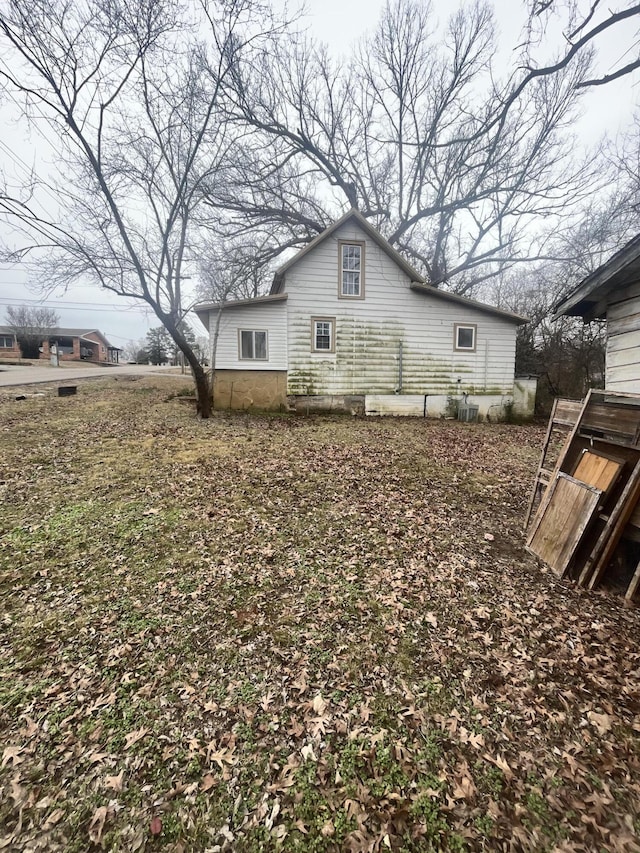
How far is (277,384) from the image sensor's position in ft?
44.8

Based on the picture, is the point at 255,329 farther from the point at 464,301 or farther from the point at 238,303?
the point at 464,301

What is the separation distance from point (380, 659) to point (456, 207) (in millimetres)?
22245

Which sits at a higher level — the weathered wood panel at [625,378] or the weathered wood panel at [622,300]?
the weathered wood panel at [622,300]

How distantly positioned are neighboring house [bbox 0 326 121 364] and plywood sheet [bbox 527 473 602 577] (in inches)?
1761

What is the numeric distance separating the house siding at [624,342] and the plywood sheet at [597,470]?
1199mm

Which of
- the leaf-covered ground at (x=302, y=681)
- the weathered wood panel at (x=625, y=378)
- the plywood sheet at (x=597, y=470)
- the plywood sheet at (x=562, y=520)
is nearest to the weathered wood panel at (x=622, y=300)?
the weathered wood panel at (x=625, y=378)

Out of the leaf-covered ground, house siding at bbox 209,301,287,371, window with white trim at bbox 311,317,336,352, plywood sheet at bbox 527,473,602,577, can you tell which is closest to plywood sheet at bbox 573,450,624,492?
plywood sheet at bbox 527,473,602,577

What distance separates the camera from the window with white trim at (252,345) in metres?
13.3

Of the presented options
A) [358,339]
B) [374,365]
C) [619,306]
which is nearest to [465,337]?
[374,365]

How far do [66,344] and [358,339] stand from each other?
174ft

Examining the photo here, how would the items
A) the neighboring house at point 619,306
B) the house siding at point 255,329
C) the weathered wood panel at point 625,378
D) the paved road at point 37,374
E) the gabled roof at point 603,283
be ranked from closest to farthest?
the gabled roof at point 603,283
the neighboring house at point 619,306
the weathered wood panel at point 625,378
the house siding at point 255,329
the paved road at point 37,374

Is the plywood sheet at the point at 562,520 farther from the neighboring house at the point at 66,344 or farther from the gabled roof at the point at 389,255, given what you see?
the neighboring house at the point at 66,344

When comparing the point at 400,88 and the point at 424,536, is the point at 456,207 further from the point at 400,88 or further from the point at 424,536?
the point at 424,536

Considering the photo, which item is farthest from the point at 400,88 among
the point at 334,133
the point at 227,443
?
the point at 227,443
